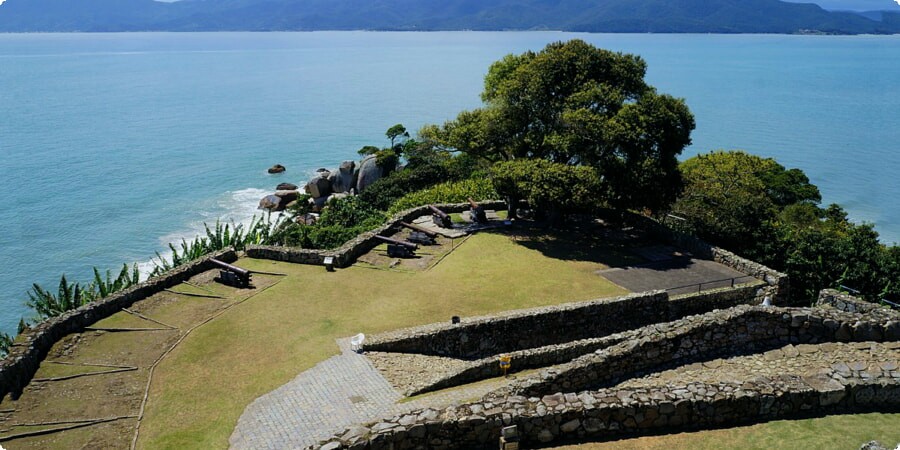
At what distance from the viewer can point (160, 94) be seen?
140375mm

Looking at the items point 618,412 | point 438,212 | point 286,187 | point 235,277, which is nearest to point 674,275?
point 438,212

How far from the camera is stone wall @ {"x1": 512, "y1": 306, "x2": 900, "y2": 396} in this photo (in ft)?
52.4

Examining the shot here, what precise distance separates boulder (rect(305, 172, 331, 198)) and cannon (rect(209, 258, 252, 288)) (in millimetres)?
41355

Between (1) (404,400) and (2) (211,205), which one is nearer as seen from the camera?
(1) (404,400)

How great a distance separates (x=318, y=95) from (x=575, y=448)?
139 m

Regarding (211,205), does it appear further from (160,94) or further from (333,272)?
(160,94)

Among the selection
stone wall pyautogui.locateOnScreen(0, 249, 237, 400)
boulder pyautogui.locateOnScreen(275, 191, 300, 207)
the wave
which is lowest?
the wave

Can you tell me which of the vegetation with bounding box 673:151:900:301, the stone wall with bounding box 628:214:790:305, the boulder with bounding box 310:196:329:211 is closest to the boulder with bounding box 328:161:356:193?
the boulder with bounding box 310:196:329:211

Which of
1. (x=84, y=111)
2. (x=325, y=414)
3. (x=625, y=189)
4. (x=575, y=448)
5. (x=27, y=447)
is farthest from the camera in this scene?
(x=84, y=111)

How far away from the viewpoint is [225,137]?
98500 mm

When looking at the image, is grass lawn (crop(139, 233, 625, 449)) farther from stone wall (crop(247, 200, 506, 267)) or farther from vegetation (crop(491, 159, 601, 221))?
vegetation (crop(491, 159, 601, 221))

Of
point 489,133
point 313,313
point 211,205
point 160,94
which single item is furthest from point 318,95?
point 313,313

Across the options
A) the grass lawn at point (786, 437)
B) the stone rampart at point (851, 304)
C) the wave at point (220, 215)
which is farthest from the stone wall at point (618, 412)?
the wave at point (220, 215)

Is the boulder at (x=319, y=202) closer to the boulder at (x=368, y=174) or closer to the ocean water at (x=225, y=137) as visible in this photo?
the boulder at (x=368, y=174)
